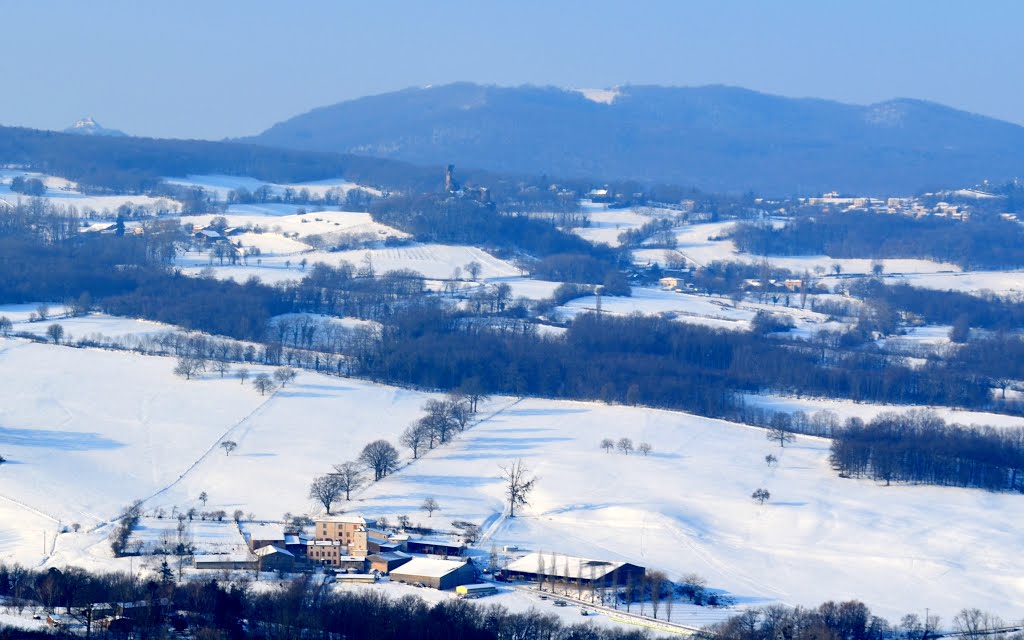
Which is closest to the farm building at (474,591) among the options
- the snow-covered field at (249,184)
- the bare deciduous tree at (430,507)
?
the bare deciduous tree at (430,507)

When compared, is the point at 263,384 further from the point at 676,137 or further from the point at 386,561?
the point at 676,137

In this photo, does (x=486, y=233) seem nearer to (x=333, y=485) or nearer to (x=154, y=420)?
(x=154, y=420)

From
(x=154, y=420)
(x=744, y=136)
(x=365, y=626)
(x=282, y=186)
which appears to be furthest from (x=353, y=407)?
(x=744, y=136)

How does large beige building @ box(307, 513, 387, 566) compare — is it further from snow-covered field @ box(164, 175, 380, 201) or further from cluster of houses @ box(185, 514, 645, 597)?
snow-covered field @ box(164, 175, 380, 201)

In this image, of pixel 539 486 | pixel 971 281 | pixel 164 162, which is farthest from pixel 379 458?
pixel 164 162

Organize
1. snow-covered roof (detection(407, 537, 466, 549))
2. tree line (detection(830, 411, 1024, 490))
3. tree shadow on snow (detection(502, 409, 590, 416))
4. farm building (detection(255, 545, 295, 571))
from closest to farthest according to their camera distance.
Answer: farm building (detection(255, 545, 295, 571)) < snow-covered roof (detection(407, 537, 466, 549)) < tree line (detection(830, 411, 1024, 490)) < tree shadow on snow (detection(502, 409, 590, 416))

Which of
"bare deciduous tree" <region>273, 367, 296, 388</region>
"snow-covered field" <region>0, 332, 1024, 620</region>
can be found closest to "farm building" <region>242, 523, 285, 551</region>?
"snow-covered field" <region>0, 332, 1024, 620</region>

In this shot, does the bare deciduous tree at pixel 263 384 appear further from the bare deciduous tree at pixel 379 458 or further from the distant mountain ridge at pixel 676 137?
the distant mountain ridge at pixel 676 137
